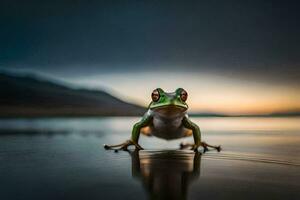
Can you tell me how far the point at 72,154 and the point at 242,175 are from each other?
6.38 feet

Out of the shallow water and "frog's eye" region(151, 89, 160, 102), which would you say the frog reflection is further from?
"frog's eye" region(151, 89, 160, 102)

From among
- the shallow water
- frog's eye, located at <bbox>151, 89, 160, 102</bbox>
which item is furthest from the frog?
the shallow water

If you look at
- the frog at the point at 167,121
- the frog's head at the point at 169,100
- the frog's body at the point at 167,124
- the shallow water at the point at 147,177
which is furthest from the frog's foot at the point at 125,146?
the shallow water at the point at 147,177

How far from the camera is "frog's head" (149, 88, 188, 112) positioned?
158 inches

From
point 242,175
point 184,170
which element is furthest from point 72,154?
point 242,175

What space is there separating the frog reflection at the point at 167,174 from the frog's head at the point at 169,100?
0.58 metres

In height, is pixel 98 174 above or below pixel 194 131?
below

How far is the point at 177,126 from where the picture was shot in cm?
455

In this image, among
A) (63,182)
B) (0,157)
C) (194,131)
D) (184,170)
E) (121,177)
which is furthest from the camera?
(194,131)

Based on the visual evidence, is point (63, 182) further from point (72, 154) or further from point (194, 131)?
point (194, 131)

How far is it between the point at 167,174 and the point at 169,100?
1439mm

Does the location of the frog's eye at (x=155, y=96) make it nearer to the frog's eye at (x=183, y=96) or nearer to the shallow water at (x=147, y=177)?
the frog's eye at (x=183, y=96)

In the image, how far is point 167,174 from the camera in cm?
265

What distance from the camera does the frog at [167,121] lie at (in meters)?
4.07
